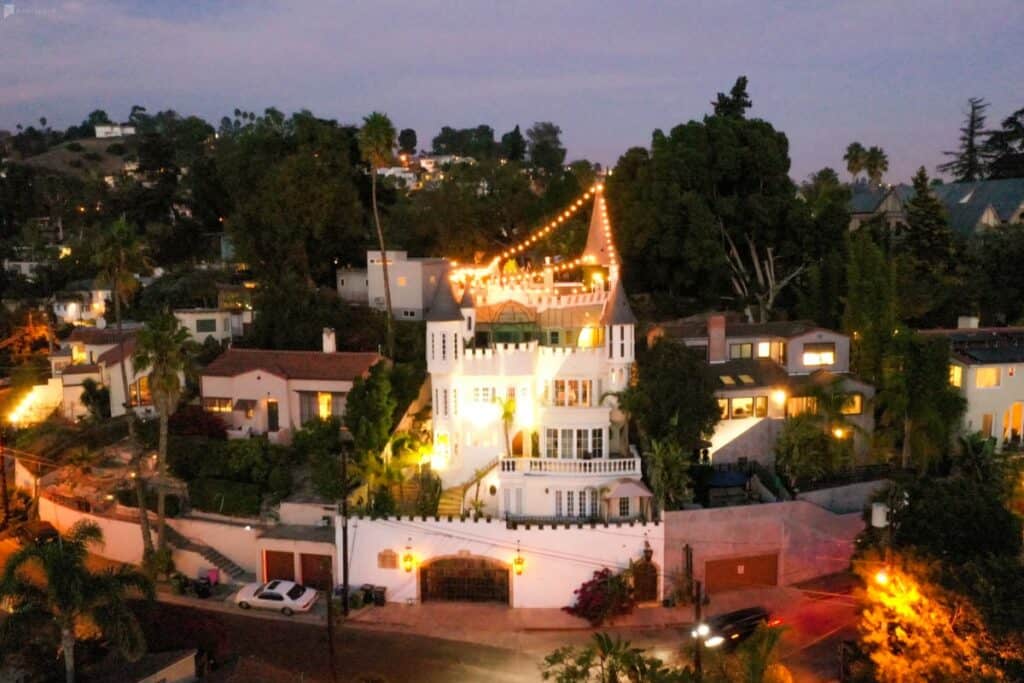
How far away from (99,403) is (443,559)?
887 inches

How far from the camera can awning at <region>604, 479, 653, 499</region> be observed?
96.9ft

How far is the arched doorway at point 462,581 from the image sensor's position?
1149 inches

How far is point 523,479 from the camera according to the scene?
30375 millimetres

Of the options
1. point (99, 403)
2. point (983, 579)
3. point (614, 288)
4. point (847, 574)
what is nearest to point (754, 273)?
point (614, 288)

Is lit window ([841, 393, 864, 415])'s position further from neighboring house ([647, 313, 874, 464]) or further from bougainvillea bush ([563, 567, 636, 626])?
bougainvillea bush ([563, 567, 636, 626])

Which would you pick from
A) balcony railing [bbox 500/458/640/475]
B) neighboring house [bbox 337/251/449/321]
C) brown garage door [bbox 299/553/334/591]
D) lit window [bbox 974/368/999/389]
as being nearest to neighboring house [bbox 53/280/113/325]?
neighboring house [bbox 337/251/449/321]

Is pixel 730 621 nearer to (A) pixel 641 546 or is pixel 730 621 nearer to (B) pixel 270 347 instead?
(A) pixel 641 546

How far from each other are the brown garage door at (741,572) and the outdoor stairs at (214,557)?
16041mm

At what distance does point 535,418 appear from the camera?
1283 inches

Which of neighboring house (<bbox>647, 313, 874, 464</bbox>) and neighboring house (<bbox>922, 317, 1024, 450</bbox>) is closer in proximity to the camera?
neighboring house (<bbox>647, 313, 874, 464</bbox>)

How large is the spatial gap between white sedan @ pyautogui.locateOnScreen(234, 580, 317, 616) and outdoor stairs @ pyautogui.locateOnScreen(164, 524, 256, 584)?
5.21 feet

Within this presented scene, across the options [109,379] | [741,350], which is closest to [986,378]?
[741,350]

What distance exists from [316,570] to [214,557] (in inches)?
163

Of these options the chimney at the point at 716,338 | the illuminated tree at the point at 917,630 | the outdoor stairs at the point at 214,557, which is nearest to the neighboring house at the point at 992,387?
the chimney at the point at 716,338
